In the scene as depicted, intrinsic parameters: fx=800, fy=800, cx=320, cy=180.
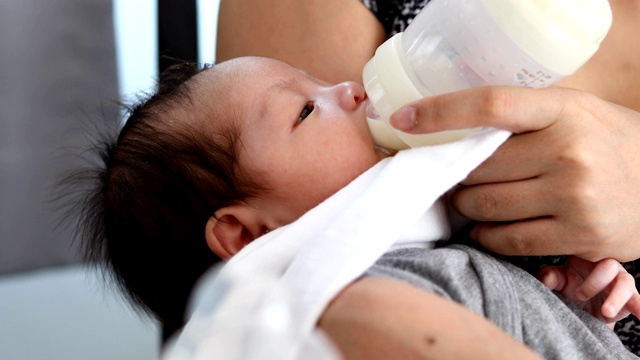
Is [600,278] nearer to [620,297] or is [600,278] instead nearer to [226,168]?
[620,297]

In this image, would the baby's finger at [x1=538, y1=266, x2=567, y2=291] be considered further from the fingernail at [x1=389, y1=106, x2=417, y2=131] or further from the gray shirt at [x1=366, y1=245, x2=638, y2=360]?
the fingernail at [x1=389, y1=106, x2=417, y2=131]

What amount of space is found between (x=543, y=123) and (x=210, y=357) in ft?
1.35

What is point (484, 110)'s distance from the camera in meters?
0.77

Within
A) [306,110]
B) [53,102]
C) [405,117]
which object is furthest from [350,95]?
[53,102]

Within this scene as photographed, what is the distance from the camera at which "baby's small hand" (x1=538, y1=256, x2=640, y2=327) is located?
0.89 m

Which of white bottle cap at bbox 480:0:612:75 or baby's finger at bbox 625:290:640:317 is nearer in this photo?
white bottle cap at bbox 480:0:612:75

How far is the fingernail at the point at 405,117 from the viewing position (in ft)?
2.64

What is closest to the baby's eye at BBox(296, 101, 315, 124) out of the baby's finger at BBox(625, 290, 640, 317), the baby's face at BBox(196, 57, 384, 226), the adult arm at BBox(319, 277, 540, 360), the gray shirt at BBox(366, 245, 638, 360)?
the baby's face at BBox(196, 57, 384, 226)

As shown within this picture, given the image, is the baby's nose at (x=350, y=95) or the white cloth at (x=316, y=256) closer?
the white cloth at (x=316, y=256)

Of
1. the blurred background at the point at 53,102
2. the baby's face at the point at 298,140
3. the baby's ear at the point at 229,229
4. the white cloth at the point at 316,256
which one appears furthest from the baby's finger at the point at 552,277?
the blurred background at the point at 53,102

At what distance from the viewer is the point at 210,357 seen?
0.69 meters

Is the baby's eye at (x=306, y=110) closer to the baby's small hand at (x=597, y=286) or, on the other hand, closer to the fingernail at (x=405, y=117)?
the fingernail at (x=405, y=117)

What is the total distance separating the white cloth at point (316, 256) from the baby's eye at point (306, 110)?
Result: 0.43 feet

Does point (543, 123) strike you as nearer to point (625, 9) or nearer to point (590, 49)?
point (590, 49)
